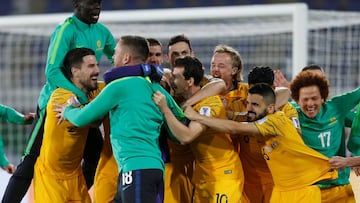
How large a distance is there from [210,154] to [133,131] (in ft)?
2.70

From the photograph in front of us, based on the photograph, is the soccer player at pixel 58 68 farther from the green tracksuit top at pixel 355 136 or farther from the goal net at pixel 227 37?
the goal net at pixel 227 37

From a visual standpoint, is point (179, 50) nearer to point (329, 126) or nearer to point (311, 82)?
point (311, 82)

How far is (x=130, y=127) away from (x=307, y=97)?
4.79ft

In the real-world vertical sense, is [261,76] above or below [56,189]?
above

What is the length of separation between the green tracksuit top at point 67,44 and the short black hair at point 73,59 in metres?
0.04

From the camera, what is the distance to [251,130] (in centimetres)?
511

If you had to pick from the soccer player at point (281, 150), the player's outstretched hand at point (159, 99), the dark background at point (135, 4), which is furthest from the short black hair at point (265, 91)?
the dark background at point (135, 4)

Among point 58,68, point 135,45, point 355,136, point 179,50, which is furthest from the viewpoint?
point 179,50

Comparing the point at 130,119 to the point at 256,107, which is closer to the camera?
the point at 130,119

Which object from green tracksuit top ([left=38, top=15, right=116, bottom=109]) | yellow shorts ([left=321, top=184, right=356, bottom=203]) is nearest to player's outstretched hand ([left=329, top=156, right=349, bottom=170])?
yellow shorts ([left=321, top=184, right=356, bottom=203])

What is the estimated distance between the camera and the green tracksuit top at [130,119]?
461 cm

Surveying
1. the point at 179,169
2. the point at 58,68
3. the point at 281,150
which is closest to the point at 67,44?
the point at 58,68

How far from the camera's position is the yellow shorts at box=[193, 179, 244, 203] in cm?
526

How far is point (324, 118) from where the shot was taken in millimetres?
5621
